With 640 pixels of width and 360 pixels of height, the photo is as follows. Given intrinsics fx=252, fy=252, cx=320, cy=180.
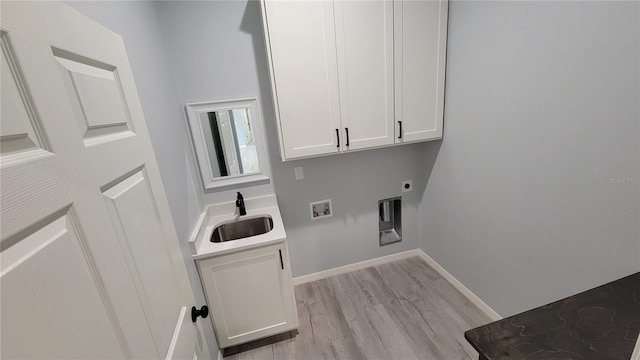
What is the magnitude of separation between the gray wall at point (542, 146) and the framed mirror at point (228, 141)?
1.45 metres

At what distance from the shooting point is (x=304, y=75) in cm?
157

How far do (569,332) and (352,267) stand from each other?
1.81 m

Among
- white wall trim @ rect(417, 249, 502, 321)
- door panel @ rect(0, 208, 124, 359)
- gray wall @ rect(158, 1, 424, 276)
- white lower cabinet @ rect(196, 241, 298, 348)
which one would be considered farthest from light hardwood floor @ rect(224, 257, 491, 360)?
door panel @ rect(0, 208, 124, 359)

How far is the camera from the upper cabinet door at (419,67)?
164 cm

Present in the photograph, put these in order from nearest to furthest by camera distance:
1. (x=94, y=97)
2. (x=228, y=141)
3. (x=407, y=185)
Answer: (x=94, y=97) < (x=228, y=141) < (x=407, y=185)

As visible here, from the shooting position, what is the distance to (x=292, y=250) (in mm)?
2273

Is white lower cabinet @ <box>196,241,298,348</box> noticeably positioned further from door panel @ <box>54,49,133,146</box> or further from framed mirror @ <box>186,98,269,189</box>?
door panel @ <box>54,49,133,146</box>

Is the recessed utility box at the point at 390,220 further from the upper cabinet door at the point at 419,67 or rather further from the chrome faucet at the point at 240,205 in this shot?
the chrome faucet at the point at 240,205

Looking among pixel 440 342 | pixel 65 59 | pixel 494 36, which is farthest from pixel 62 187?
pixel 440 342

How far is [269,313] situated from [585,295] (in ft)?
5.18

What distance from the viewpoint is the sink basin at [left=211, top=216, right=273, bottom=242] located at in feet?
6.16

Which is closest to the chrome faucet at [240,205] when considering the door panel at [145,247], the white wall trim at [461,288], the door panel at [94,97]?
the door panel at [145,247]

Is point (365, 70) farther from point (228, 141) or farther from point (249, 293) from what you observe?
point (249, 293)

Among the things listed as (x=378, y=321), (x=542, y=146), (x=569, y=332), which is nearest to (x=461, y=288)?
(x=378, y=321)
